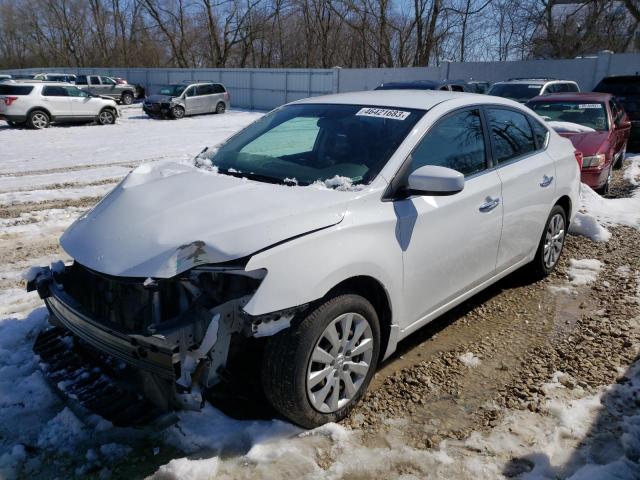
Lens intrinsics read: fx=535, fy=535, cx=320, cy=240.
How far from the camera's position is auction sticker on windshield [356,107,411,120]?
3.53 m

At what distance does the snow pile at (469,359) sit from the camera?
144 inches

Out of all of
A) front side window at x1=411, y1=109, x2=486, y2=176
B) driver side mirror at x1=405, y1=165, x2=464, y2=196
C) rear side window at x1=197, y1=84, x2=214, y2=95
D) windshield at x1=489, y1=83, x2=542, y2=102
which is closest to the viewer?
driver side mirror at x1=405, y1=165, x2=464, y2=196

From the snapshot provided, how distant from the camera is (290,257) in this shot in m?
2.57

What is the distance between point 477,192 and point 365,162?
0.91 metres

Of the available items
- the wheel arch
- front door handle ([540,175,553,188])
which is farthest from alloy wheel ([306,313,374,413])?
front door handle ([540,175,553,188])

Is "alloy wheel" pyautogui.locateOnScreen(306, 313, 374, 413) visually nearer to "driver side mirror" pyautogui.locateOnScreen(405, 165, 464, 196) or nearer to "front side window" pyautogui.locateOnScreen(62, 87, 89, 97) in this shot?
"driver side mirror" pyautogui.locateOnScreen(405, 165, 464, 196)

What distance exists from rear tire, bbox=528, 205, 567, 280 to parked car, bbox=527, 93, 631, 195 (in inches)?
142

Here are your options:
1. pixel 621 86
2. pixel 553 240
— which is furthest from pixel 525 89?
pixel 553 240

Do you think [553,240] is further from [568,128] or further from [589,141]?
[568,128]

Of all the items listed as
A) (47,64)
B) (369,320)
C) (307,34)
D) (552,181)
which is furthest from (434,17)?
(47,64)

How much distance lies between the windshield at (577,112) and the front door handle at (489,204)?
21.9 ft

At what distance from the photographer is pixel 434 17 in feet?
118

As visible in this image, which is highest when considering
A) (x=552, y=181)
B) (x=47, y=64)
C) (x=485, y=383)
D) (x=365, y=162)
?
(x=47, y=64)

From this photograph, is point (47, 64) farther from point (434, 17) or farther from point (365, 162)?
point (365, 162)
